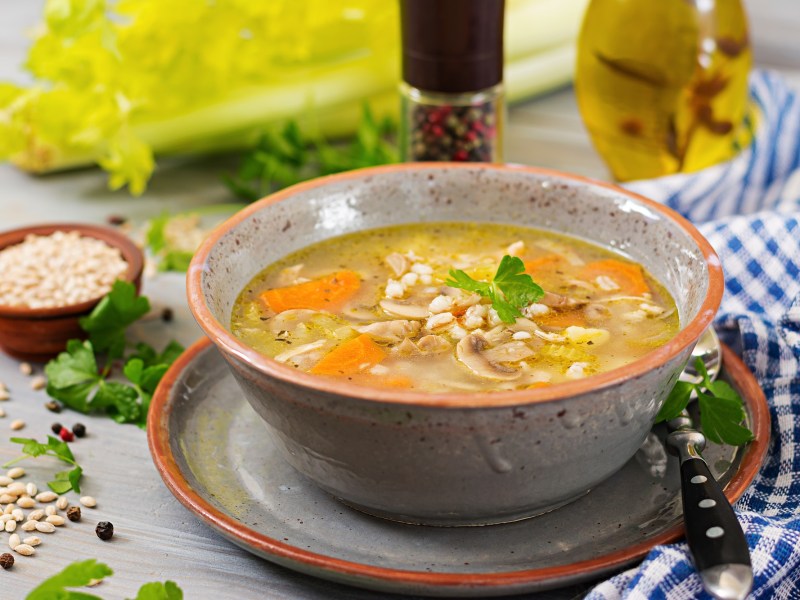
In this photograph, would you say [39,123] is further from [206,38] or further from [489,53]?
[489,53]

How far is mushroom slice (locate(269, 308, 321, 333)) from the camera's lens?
7.02 feet

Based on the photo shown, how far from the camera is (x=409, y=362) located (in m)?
1.97

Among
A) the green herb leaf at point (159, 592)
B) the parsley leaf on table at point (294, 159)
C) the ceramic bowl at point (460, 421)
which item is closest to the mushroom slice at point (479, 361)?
the ceramic bowl at point (460, 421)

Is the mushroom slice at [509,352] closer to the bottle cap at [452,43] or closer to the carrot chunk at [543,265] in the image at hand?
the carrot chunk at [543,265]

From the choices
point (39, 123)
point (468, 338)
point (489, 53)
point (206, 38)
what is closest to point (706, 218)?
point (489, 53)

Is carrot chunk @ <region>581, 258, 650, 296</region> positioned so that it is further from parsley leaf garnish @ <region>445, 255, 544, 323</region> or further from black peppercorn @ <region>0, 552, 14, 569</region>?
black peppercorn @ <region>0, 552, 14, 569</region>

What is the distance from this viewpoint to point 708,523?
1.72 metres

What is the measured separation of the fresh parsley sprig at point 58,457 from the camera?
2125 millimetres

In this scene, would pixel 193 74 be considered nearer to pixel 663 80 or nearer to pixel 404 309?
pixel 663 80

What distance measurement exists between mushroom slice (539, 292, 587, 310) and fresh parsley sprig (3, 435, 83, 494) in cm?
106

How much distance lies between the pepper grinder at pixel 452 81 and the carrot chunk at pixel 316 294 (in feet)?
3.42

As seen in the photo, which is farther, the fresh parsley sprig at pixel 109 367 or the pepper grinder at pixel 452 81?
the pepper grinder at pixel 452 81

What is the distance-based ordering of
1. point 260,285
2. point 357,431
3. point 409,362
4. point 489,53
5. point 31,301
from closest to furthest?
point 357,431
point 409,362
point 260,285
point 31,301
point 489,53

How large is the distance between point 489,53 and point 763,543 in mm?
1858
